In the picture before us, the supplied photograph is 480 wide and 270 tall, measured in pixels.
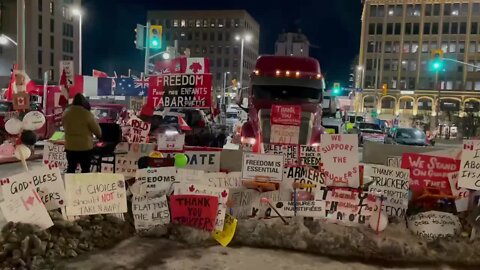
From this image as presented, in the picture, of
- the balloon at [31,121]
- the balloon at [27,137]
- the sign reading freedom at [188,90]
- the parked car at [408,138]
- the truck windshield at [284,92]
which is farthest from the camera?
the parked car at [408,138]

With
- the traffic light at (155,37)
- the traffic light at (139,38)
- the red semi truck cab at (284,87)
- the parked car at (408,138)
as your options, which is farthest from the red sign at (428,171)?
the parked car at (408,138)

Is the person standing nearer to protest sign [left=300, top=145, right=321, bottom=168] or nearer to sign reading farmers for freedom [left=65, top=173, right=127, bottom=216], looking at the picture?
sign reading farmers for freedom [left=65, top=173, right=127, bottom=216]

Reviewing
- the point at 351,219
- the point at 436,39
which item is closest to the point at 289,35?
the point at 436,39

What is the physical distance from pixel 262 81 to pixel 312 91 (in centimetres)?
151

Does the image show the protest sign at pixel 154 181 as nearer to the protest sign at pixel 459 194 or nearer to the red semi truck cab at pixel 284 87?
the protest sign at pixel 459 194

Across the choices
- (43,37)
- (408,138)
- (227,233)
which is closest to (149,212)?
(227,233)

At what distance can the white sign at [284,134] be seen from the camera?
12062mm

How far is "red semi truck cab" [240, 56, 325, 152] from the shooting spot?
48.3 ft

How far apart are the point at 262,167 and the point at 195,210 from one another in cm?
140

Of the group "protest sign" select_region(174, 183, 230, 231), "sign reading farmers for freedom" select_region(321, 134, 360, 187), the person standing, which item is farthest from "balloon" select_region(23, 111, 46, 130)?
"sign reading farmers for freedom" select_region(321, 134, 360, 187)

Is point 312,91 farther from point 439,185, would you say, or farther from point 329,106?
point 439,185

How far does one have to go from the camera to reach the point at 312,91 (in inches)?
595

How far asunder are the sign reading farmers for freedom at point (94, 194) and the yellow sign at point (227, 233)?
1389 mm

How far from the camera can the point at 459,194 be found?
7.86m
